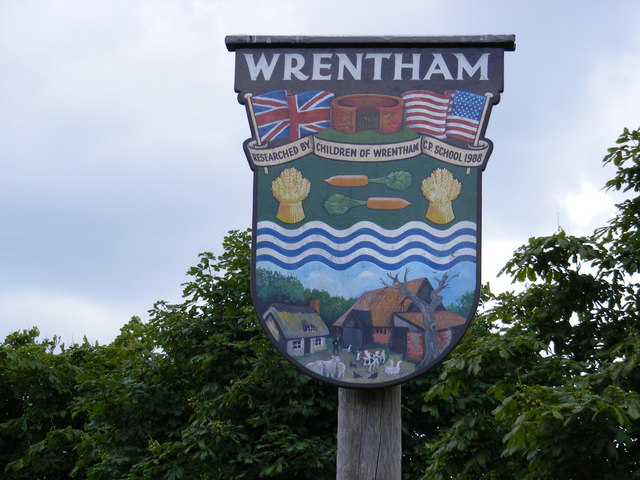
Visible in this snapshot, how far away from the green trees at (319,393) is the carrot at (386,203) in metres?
3.30

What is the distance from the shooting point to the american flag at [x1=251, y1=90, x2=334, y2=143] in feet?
16.8

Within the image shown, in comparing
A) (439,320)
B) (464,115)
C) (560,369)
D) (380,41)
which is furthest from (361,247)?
(560,369)

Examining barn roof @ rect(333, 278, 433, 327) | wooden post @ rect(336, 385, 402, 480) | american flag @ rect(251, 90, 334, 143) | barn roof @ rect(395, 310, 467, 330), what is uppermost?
american flag @ rect(251, 90, 334, 143)

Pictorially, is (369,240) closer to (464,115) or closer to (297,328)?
(297,328)

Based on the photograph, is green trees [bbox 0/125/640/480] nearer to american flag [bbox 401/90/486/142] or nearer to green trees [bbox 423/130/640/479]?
green trees [bbox 423/130/640/479]

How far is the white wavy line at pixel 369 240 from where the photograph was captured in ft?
16.1

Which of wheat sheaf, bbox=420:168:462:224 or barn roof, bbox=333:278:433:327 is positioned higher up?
wheat sheaf, bbox=420:168:462:224

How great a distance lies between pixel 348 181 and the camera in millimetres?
5008

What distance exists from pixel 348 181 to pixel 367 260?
462 millimetres

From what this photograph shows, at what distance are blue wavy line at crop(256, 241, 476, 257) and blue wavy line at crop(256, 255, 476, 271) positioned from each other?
0.05 meters

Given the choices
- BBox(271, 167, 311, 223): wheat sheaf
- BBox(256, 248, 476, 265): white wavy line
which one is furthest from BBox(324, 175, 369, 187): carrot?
BBox(256, 248, 476, 265): white wavy line

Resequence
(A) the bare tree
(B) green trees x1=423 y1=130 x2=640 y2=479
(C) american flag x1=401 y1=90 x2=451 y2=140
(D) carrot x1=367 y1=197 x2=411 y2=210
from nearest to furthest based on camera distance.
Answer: (A) the bare tree, (D) carrot x1=367 y1=197 x2=411 y2=210, (C) american flag x1=401 y1=90 x2=451 y2=140, (B) green trees x1=423 y1=130 x2=640 y2=479

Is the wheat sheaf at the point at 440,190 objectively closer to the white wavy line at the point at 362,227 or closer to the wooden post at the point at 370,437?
the white wavy line at the point at 362,227

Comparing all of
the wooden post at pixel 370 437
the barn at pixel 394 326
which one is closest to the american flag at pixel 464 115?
the barn at pixel 394 326
